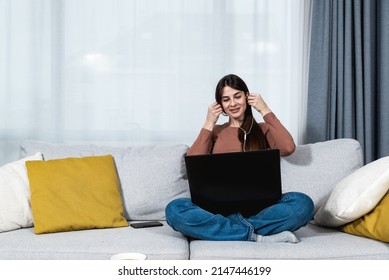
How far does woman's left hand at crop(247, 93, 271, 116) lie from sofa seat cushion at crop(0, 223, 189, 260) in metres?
0.81

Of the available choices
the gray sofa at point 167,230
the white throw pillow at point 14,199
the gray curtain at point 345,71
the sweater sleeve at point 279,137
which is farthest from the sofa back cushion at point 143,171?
the gray curtain at point 345,71

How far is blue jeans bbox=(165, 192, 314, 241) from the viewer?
2.20 metres

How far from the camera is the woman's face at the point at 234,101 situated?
2.75 metres

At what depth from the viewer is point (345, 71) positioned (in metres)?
3.27

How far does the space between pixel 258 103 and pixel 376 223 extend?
2.88 feet

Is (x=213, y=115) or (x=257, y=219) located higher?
(x=213, y=115)

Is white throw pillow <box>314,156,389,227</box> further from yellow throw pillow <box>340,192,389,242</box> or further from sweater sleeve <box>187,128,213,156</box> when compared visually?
sweater sleeve <box>187,128,213,156</box>

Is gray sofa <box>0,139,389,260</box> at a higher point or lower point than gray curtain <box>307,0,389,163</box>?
lower

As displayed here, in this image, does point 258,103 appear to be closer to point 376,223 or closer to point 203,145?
point 203,145

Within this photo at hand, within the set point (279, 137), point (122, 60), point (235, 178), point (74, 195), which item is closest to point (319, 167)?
point (279, 137)

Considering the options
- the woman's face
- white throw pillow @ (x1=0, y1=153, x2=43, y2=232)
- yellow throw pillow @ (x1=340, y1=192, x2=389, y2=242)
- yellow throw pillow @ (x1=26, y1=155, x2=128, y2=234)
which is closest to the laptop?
yellow throw pillow @ (x1=340, y1=192, x2=389, y2=242)

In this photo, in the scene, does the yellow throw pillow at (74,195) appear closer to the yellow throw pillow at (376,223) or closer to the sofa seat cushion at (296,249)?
the sofa seat cushion at (296,249)
